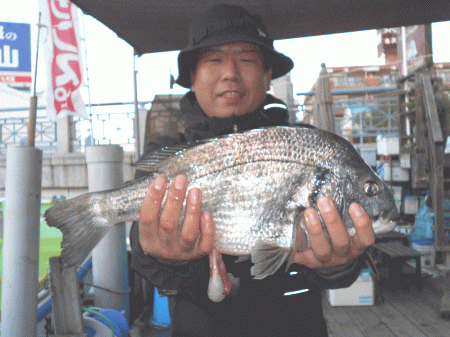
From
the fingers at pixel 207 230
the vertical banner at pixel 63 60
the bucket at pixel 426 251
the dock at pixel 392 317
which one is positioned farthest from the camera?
the bucket at pixel 426 251

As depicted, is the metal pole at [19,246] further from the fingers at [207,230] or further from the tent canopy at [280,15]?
the tent canopy at [280,15]

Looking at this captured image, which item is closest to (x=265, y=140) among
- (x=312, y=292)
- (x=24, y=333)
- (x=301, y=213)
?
(x=301, y=213)

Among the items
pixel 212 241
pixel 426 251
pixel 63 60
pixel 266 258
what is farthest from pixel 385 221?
pixel 63 60

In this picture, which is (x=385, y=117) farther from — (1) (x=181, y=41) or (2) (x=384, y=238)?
(1) (x=181, y=41)

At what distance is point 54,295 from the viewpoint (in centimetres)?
268

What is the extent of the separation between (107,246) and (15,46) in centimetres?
1188

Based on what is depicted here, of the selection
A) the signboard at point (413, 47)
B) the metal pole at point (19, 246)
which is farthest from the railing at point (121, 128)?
the metal pole at point (19, 246)

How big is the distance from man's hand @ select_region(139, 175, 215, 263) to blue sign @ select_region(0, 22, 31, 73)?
44.0 ft

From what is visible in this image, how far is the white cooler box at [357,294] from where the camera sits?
17.5 feet

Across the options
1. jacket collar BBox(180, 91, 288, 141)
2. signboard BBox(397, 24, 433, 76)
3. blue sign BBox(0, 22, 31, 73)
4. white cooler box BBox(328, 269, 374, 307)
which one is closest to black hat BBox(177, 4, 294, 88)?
jacket collar BBox(180, 91, 288, 141)

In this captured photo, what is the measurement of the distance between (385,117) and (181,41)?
1045cm

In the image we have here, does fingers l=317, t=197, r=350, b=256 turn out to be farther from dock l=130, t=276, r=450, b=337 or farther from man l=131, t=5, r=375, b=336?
dock l=130, t=276, r=450, b=337

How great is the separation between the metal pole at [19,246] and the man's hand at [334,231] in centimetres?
186

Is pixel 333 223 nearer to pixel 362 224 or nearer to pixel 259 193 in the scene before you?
pixel 362 224
